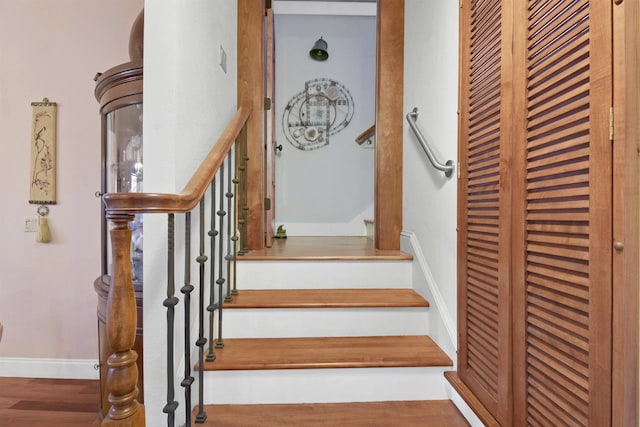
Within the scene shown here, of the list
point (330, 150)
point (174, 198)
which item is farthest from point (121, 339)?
point (330, 150)

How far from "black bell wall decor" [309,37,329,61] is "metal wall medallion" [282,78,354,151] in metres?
0.25

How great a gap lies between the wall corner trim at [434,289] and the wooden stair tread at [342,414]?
0.28m

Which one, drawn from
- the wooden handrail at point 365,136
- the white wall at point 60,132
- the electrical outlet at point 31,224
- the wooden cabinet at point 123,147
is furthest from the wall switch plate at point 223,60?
the wooden handrail at point 365,136

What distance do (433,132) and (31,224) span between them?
277cm

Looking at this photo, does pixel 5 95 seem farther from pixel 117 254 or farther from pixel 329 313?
pixel 329 313

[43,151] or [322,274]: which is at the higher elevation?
[43,151]

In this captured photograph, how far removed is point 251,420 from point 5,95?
2781mm

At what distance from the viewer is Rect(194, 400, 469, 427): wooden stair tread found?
126cm

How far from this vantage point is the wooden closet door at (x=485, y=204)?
1.10 m

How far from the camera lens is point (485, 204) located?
1.24 m

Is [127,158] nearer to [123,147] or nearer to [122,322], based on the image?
[123,147]

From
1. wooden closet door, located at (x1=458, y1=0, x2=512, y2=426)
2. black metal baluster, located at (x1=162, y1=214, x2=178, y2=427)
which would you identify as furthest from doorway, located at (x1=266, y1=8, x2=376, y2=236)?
black metal baluster, located at (x1=162, y1=214, x2=178, y2=427)

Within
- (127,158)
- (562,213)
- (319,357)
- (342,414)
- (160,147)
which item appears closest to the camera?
(562,213)

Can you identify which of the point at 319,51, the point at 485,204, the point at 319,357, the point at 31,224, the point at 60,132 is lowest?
the point at 319,357
